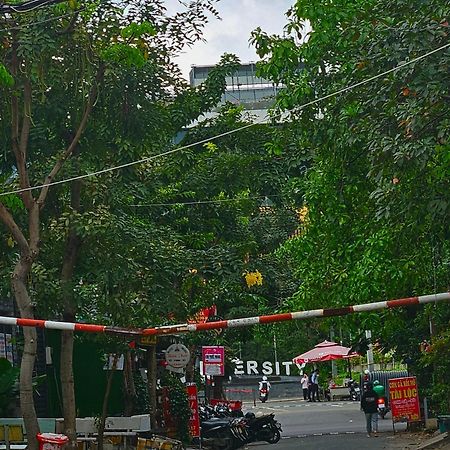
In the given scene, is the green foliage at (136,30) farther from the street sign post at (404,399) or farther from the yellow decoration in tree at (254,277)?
the street sign post at (404,399)

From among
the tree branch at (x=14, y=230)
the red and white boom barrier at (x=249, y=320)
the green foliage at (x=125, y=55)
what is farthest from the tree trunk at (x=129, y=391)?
the green foliage at (x=125, y=55)

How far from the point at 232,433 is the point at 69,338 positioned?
8.01 metres

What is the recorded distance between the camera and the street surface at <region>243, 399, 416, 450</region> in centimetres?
2288

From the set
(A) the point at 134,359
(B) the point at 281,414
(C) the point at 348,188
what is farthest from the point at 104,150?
(B) the point at 281,414

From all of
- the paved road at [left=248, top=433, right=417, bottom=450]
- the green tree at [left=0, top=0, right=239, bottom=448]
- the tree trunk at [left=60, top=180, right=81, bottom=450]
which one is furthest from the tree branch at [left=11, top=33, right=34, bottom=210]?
the paved road at [left=248, top=433, right=417, bottom=450]

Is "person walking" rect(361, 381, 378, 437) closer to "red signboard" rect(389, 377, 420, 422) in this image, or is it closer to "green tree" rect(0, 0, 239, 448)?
"red signboard" rect(389, 377, 420, 422)

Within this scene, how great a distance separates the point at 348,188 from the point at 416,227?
2504 mm

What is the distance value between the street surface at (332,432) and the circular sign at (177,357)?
326 centimetres

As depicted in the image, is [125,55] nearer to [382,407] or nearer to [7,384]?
[7,384]

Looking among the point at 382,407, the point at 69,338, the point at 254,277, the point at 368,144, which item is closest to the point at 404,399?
the point at 254,277

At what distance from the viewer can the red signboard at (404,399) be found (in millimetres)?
23938

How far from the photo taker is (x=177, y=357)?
22.0 m

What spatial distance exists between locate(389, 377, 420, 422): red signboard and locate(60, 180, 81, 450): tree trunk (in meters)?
10.1

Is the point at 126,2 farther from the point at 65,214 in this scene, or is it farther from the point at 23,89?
the point at 65,214
